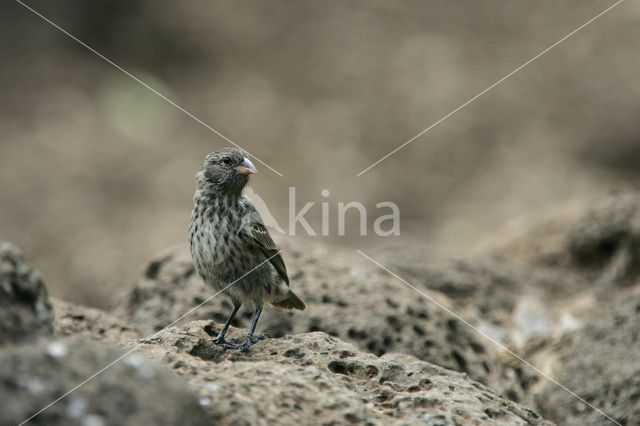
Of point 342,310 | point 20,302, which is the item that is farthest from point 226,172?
point 20,302

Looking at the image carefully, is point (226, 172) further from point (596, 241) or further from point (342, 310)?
point (596, 241)

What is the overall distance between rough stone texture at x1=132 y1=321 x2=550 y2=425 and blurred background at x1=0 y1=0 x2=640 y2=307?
660 cm

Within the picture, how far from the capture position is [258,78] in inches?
586

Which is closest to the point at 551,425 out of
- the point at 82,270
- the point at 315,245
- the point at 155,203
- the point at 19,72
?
the point at 315,245

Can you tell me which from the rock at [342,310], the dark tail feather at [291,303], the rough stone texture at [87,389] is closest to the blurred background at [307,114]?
the rock at [342,310]

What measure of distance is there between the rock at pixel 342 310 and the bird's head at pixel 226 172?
0.96 meters

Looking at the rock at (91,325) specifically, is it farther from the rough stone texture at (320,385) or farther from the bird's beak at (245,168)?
the bird's beak at (245,168)

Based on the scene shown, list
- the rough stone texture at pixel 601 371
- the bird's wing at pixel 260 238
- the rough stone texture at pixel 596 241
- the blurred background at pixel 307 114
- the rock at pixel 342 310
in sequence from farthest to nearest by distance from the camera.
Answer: the blurred background at pixel 307 114 < the rough stone texture at pixel 596 241 < the rock at pixel 342 310 < the rough stone texture at pixel 601 371 < the bird's wing at pixel 260 238

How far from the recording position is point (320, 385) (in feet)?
11.7

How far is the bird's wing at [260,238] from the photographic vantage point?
4.96 meters

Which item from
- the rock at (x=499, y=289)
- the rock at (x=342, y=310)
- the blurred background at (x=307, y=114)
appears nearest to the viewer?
the rock at (x=342, y=310)

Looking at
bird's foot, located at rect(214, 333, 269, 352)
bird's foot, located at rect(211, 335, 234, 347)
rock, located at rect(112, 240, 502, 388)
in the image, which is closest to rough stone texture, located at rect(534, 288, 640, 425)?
rock, located at rect(112, 240, 502, 388)

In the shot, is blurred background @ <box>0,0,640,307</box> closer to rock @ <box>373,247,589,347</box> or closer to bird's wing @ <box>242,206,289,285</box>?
rock @ <box>373,247,589,347</box>

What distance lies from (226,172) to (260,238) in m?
0.48
